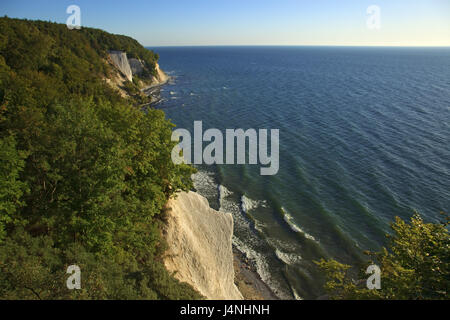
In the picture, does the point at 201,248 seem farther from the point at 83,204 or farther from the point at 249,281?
the point at 83,204

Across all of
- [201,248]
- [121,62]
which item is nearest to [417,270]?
[201,248]

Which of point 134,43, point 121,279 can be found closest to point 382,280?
point 121,279

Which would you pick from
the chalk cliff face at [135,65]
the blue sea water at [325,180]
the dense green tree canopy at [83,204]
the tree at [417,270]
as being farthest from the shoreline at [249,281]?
the chalk cliff face at [135,65]

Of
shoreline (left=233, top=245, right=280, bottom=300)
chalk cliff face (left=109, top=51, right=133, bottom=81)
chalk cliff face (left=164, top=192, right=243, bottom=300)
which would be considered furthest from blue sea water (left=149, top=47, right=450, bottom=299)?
chalk cliff face (left=109, top=51, right=133, bottom=81)

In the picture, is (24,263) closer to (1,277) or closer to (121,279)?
(1,277)

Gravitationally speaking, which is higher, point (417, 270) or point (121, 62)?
point (121, 62)
